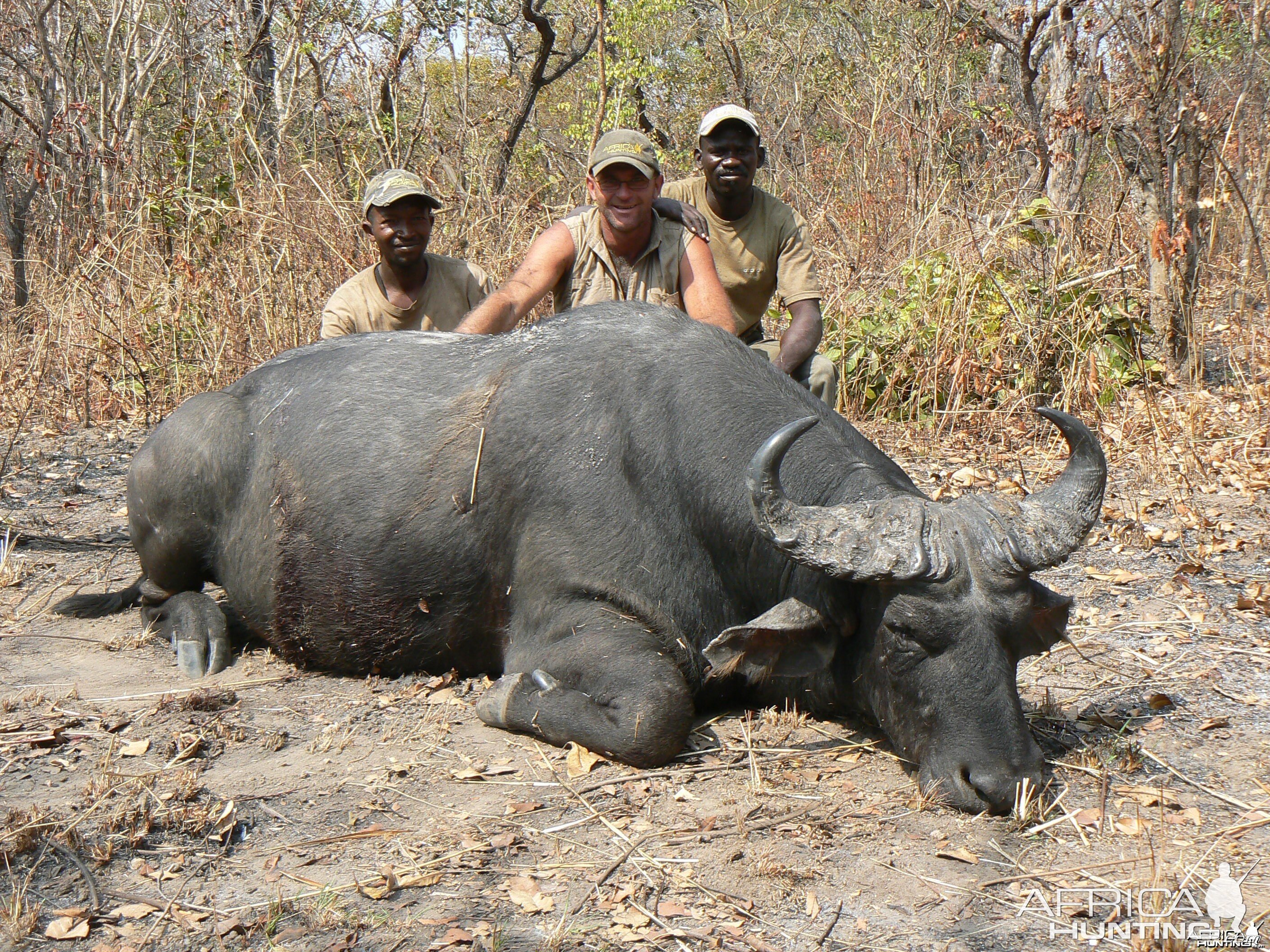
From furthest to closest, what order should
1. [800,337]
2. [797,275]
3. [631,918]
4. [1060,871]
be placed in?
[797,275] < [800,337] < [1060,871] < [631,918]

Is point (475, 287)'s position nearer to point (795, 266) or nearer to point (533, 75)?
point (795, 266)

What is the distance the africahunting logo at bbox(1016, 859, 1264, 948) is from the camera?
2803 millimetres

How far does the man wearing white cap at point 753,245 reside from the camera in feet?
22.2

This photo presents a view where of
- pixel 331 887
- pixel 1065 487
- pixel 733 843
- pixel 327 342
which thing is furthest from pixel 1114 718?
pixel 327 342

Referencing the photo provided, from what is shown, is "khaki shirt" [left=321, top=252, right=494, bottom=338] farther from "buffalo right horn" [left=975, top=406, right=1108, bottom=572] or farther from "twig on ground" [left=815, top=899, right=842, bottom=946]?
"twig on ground" [left=815, top=899, right=842, bottom=946]

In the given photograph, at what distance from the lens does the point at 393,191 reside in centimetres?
633

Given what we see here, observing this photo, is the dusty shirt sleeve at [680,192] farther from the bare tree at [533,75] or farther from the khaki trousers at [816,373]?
the bare tree at [533,75]

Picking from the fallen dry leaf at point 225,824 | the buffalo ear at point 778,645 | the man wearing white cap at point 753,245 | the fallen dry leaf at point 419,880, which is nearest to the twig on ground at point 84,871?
the fallen dry leaf at point 225,824

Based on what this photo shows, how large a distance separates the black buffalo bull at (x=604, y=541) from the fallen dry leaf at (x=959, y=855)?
21 cm

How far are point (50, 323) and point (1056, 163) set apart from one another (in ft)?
27.8

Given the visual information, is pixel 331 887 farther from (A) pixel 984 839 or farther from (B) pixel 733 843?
(A) pixel 984 839

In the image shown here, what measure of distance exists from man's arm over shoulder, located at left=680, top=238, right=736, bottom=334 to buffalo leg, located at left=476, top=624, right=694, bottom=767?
228 cm

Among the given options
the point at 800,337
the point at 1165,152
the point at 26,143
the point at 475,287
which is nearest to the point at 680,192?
the point at 800,337

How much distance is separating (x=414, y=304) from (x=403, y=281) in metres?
0.15
